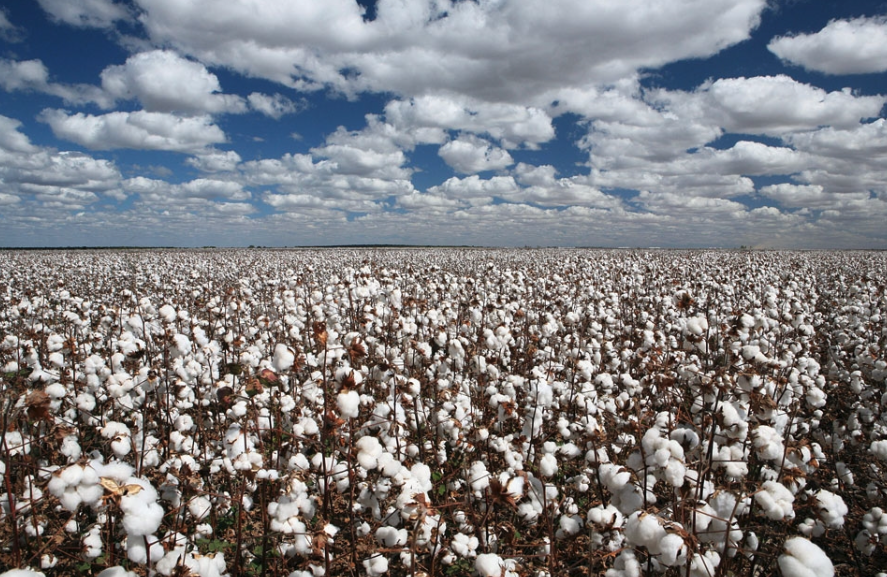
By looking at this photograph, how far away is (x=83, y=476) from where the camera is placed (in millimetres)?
2074

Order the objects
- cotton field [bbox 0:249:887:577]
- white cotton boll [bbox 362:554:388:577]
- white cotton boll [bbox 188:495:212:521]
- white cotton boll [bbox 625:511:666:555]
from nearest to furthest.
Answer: white cotton boll [bbox 625:511:666:555], cotton field [bbox 0:249:887:577], white cotton boll [bbox 362:554:388:577], white cotton boll [bbox 188:495:212:521]

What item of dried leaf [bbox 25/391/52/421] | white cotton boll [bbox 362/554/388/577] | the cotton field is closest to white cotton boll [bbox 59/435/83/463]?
the cotton field

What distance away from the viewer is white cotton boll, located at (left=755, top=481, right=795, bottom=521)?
8.52 feet

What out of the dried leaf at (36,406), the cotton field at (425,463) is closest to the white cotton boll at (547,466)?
the cotton field at (425,463)

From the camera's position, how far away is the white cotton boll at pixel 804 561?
2160mm

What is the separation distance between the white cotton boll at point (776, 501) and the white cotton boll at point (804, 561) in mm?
363

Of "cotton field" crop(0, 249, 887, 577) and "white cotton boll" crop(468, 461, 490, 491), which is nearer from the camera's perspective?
"cotton field" crop(0, 249, 887, 577)

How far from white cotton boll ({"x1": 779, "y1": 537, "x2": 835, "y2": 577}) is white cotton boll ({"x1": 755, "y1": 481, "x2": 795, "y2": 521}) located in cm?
36

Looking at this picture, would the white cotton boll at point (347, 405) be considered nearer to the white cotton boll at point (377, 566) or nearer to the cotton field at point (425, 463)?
the cotton field at point (425, 463)

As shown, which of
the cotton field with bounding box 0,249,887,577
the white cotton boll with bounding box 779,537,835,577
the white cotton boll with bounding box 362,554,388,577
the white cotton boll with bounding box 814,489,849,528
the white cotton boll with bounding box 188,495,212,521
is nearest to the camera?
the white cotton boll with bounding box 779,537,835,577

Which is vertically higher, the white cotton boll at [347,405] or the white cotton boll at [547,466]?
the white cotton boll at [347,405]

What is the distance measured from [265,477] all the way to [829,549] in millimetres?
6102

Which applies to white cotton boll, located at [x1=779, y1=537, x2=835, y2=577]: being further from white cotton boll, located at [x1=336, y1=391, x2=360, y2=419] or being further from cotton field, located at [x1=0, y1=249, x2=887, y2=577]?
white cotton boll, located at [x1=336, y1=391, x2=360, y2=419]

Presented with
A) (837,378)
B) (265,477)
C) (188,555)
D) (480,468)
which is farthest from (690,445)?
(837,378)
